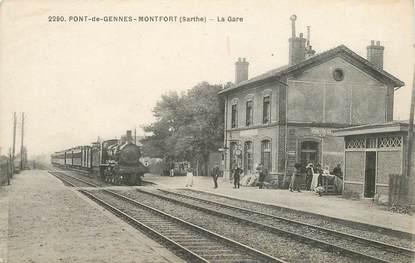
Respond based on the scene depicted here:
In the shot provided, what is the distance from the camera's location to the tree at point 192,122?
3556 centimetres

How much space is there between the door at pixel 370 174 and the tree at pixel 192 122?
1892 centimetres

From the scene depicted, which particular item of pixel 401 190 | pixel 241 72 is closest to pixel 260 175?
pixel 241 72

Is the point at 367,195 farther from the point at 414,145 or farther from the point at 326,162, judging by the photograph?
the point at 326,162

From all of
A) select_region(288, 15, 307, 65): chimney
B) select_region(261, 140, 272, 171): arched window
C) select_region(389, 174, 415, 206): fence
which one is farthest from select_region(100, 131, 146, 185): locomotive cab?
select_region(389, 174, 415, 206): fence

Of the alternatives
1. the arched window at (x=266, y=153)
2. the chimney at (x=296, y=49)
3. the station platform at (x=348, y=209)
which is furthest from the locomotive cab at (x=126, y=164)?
the chimney at (x=296, y=49)

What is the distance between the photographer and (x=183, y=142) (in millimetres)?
35938

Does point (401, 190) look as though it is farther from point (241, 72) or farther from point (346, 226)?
point (241, 72)

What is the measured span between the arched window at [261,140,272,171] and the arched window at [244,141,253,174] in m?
1.41

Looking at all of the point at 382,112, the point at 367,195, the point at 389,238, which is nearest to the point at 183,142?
the point at 382,112

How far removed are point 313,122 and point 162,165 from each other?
22040 mm

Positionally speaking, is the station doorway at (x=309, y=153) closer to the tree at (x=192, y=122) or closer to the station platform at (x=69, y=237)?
the tree at (x=192, y=122)

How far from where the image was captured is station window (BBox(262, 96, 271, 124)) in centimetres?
2553

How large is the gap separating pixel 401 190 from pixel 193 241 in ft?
24.3

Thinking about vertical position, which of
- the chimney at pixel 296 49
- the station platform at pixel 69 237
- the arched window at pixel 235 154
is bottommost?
the station platform at pixel 69 237
